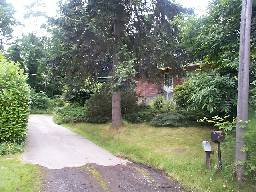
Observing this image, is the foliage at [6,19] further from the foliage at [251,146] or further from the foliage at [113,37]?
the foliage at [251,146]

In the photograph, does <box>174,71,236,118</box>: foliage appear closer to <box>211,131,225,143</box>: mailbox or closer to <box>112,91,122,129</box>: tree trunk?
<box>211,131,225,143</box>: mailbox

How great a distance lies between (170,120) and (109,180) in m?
9.90

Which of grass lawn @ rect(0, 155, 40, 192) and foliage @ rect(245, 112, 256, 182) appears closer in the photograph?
foliage @ rect(245, 112, 256, 182)

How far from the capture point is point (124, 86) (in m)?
19.5

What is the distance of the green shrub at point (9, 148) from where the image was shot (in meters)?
16.1

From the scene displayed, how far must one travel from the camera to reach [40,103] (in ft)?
153

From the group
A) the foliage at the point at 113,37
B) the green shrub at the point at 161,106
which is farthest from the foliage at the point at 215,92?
the green shrub at the point at 161,106

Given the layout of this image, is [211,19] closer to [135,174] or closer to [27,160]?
[135,174]

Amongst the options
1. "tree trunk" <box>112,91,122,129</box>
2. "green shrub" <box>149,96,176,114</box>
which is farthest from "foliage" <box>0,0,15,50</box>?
"tree trunk" <box>112,91,122,129</box>

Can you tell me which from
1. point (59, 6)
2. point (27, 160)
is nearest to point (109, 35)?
point (59, 6)

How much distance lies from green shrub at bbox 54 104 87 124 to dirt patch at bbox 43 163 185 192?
13.8 meters

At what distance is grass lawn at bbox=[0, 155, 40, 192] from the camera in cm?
1088

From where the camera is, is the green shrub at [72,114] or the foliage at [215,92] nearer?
the foliage at [215,92]

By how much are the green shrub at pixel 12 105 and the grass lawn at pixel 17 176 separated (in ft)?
8.48
